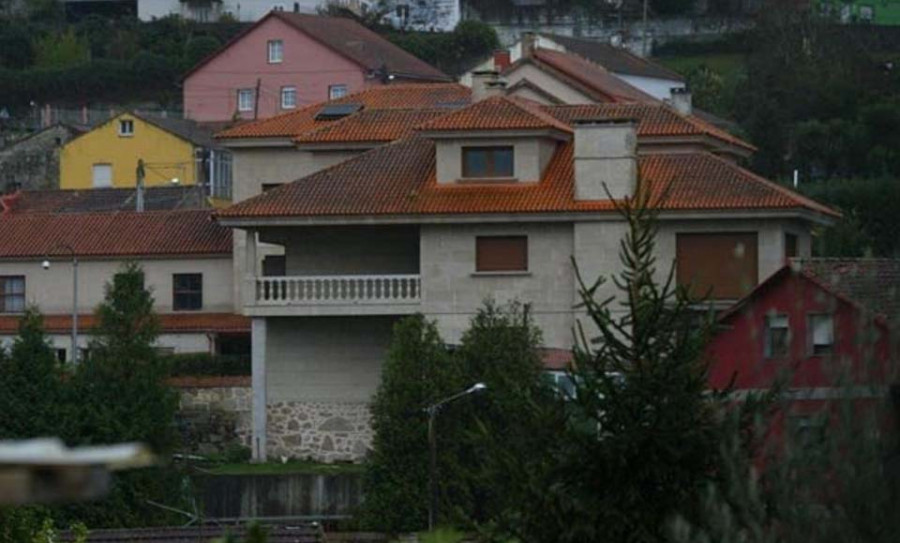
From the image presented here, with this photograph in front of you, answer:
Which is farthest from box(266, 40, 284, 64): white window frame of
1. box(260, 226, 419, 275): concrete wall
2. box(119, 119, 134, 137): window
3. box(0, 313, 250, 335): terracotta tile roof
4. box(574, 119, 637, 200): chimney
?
box(574, 119, 637, 200): chimney

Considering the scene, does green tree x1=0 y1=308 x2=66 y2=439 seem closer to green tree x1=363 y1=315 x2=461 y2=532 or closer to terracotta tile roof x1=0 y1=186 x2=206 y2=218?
green tree x1=363 y1=315 x2=461 y2=532

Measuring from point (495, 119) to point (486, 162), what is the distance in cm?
115

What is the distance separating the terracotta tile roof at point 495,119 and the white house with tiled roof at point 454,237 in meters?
0.05

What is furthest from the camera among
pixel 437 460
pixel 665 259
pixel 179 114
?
pixel 179 114

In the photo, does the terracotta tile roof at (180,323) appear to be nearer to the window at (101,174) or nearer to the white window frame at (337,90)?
the window at (101,174)

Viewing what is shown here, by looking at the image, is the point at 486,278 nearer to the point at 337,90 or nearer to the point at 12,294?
the point at 12,294

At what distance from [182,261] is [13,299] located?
3.98m

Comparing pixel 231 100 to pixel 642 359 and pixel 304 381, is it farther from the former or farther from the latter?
pixel 642 359

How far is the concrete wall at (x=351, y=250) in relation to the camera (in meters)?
54.3

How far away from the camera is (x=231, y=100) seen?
93.7 metres

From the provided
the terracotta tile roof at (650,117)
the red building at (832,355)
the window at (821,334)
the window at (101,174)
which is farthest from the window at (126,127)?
the window at (821,334)

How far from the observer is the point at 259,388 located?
174 ft

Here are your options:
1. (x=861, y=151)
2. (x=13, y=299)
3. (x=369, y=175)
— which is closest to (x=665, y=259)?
(x=369, y=175)

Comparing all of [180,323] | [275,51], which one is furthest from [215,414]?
[275,51]
